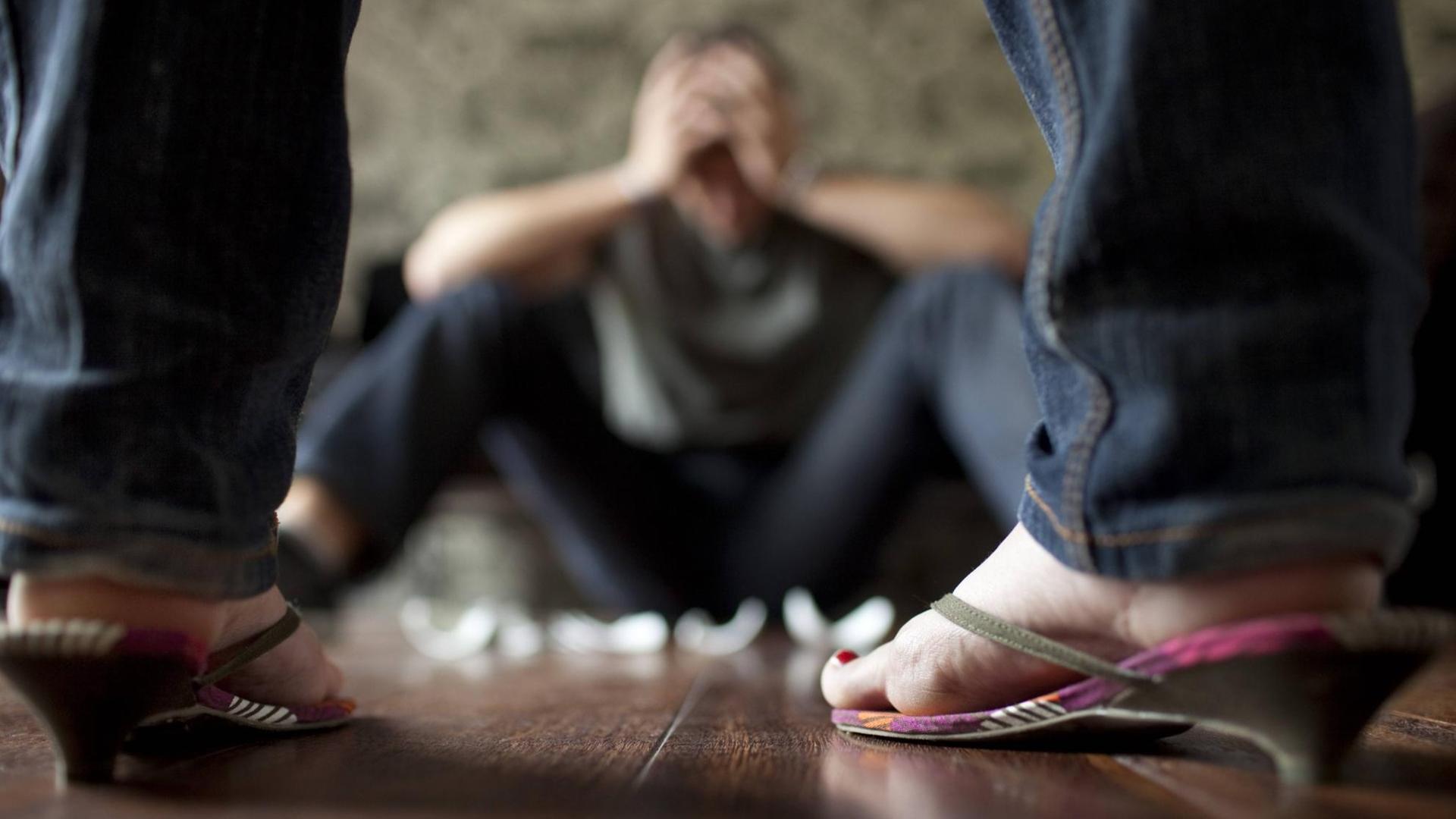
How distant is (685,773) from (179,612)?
23 cm

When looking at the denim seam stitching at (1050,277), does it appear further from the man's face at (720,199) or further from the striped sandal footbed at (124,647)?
the man's face at (720,199)

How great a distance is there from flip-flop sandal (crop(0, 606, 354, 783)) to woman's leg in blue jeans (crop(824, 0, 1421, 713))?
390 millimetres

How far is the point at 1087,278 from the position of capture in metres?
0.38

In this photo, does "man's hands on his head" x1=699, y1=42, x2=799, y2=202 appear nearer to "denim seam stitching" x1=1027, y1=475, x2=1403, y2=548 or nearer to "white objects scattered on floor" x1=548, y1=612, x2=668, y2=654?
"white objects scattered on floor" x1=548, y1=612, x2=668, y2=654

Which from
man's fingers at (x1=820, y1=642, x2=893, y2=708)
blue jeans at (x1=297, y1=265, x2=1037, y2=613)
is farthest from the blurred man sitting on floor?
man's fingers at (x1=820, y1=642, x2=893, y2=708)

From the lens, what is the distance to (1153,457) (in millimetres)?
364

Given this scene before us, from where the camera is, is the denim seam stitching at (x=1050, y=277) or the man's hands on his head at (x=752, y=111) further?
the man's hands on his head at (x=752, y=111)

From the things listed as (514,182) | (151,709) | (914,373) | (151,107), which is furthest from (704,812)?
(514,182)

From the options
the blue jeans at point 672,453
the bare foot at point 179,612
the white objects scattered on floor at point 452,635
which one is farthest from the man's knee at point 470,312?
the bare foot at point 179,612

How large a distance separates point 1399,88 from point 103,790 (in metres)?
0.60

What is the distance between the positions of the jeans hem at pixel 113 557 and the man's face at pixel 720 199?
1.21 meters

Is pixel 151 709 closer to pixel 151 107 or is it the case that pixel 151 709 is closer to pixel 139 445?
pixel 139 445

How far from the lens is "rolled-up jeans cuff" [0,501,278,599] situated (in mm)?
372

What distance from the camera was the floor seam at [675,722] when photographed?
43cm
